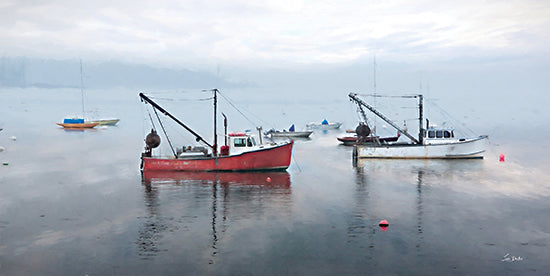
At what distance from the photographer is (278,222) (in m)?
28.0

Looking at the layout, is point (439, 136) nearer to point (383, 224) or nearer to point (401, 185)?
point (401, 185)

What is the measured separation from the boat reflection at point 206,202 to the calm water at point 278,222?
0.10 m

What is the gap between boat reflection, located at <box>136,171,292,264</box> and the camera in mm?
25766

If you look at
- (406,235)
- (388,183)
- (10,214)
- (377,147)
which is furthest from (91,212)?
(377,147)

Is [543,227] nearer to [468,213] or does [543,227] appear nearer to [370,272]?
[468,213]

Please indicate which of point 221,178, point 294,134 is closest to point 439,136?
point 221,178

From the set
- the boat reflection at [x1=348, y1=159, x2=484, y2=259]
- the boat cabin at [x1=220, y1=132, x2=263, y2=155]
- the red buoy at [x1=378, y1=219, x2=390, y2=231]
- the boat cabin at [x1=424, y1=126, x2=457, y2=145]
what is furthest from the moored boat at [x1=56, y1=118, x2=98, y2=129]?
the red buoy at [x1=378, y1=219, x2=390, y2=231]

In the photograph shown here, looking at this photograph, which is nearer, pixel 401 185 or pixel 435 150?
pixel 401 185

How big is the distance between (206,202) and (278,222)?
325 inches

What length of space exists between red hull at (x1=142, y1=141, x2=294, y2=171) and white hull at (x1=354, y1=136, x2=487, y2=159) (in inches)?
703
